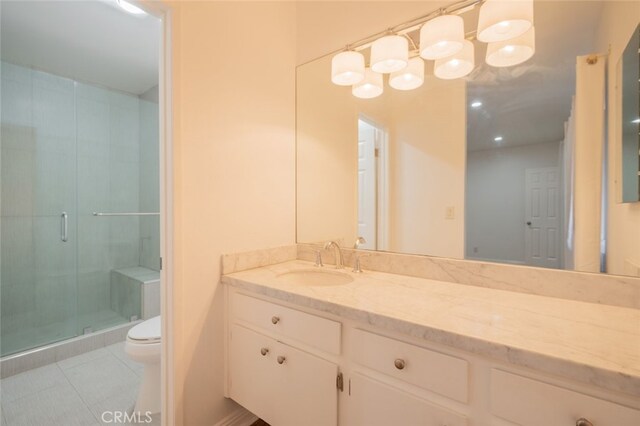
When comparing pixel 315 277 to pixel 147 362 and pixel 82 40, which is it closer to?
pixel 147 362

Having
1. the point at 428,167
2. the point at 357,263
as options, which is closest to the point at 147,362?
the point at 357,263

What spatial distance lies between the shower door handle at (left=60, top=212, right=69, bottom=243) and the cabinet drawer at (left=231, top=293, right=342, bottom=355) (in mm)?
2140

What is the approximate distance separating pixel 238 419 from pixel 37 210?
2.40m

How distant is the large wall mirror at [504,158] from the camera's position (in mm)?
1049

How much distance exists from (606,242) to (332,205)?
1.28 m

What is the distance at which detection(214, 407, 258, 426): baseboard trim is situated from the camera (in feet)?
4.80

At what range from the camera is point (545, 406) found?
676 millimetres

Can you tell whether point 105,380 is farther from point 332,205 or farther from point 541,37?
point 541,37

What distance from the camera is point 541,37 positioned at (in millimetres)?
1153

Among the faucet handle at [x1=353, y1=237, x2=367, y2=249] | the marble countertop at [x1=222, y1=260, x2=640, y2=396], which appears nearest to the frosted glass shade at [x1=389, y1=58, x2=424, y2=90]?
the faucet handle at [x1=353, y1=237, x2=367, y2=249]

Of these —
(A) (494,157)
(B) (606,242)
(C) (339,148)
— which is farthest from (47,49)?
(B) (606,242)

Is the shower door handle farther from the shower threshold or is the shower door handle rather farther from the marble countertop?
the marble countertop

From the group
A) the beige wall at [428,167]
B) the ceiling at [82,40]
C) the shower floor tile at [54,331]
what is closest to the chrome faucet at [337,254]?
the beige wall at [428,167]

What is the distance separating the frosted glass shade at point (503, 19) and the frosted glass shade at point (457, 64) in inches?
4.1
